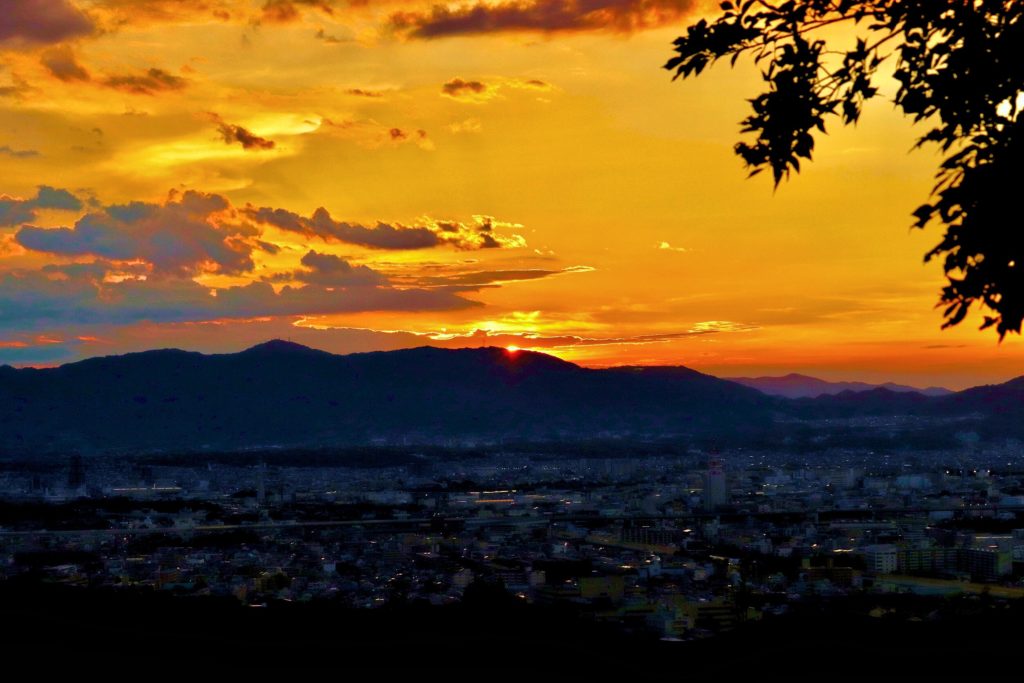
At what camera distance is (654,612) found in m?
10.4

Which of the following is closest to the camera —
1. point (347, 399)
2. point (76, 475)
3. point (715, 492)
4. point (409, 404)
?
point (715, 492)

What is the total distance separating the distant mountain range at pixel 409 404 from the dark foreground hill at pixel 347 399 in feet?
0.33

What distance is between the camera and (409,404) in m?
93.2

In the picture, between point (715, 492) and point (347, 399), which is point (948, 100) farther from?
point (347, 399)

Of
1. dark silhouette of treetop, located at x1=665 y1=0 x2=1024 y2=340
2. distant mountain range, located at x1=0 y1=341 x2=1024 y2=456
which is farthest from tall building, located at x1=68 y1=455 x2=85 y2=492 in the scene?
dark silhouette of treetop, located at x1=665 y1=0 x2=1024 y2=340

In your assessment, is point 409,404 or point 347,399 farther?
point 347,399

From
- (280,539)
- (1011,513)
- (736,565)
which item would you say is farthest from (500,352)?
(736,565)

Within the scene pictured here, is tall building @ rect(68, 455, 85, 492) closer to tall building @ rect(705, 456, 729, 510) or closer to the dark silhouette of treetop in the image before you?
tall building @ rect(705, 456, 729, 510)

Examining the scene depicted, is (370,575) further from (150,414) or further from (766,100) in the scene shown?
(150,414)

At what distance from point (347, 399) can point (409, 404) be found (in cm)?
473

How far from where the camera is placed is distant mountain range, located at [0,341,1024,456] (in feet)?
275

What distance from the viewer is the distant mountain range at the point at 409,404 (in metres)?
83.9

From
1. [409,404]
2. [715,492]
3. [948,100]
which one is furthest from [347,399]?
[948,100]

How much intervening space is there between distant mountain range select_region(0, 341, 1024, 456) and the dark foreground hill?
100 mm
